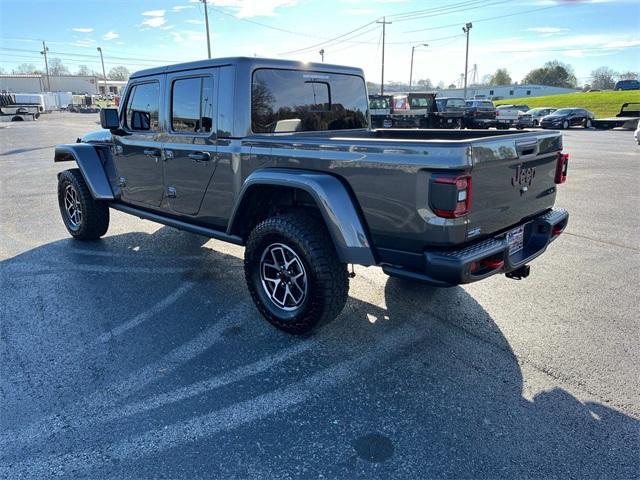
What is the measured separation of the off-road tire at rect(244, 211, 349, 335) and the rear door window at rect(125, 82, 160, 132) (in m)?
1.82

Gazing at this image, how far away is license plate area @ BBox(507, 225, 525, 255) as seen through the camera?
3.13 m

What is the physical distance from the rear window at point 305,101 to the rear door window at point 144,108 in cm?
126

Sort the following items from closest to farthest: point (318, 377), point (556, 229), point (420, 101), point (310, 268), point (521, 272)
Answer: point (318, 377) → point (310, 268) → point (521, 272) → point (556, 229) → point (420, 101)

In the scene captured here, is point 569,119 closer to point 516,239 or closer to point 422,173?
point 516,239

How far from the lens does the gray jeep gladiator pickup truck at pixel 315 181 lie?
8.98 ft

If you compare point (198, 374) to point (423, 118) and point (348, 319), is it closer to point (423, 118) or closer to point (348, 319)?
point (348, 319)

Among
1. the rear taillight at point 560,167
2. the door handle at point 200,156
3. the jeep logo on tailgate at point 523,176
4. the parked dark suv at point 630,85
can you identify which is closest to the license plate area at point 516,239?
the jeep logo on tailgate at point 523,176

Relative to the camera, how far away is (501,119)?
3022 cm

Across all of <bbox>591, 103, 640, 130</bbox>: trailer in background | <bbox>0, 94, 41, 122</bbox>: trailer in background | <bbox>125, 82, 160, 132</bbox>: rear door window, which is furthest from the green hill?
<bbox>0, 94, 41, 122</bbox>: trailer in background

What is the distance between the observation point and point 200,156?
12.9 feet

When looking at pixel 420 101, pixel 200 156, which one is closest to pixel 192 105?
pixel 200 156

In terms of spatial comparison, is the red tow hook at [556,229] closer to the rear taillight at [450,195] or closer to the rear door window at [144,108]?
the rear taillight at [450,195]

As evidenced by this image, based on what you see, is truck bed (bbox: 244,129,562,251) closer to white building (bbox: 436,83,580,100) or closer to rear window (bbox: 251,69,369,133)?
rear window (bbox: 251,69,369,133)

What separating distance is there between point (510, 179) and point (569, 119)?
105ft
